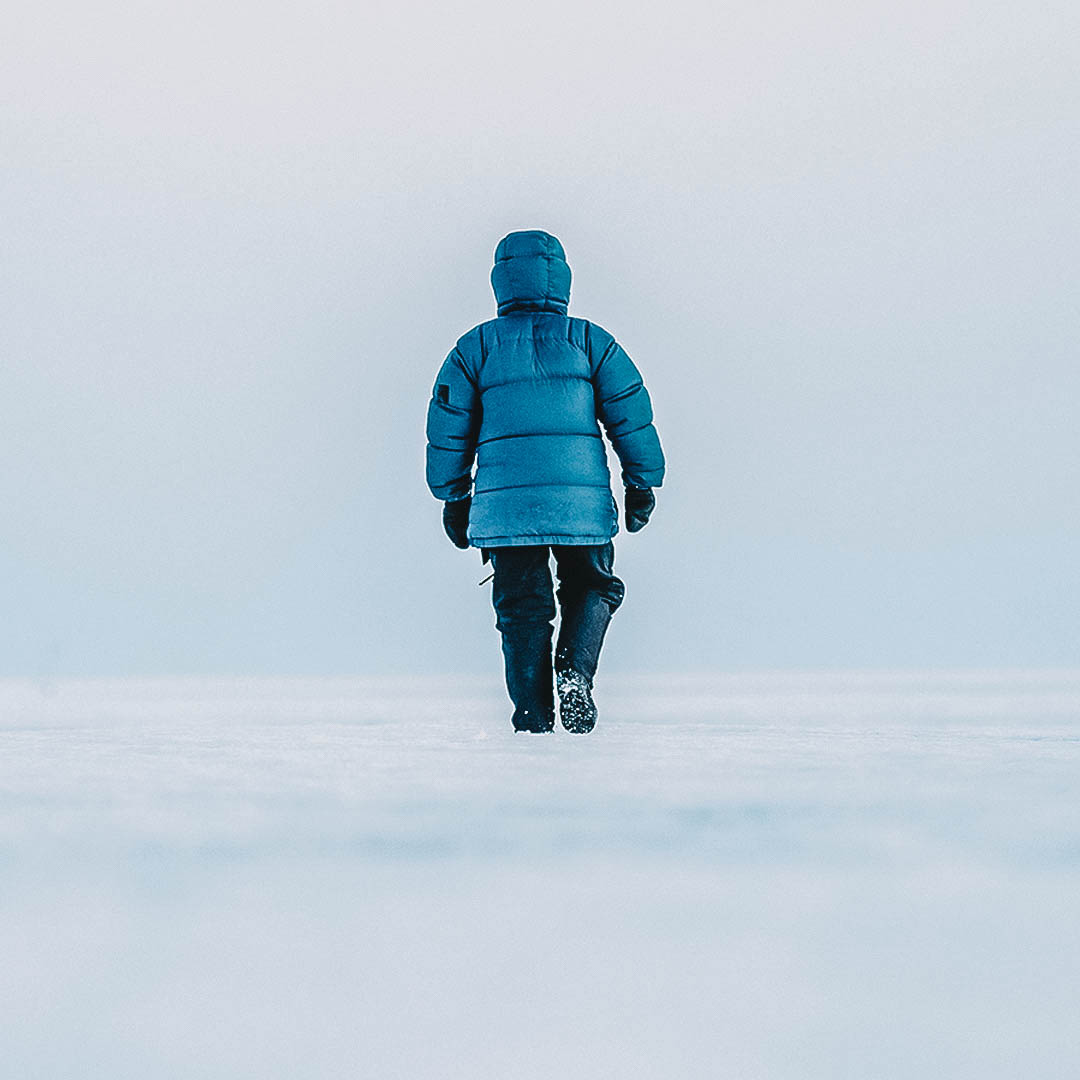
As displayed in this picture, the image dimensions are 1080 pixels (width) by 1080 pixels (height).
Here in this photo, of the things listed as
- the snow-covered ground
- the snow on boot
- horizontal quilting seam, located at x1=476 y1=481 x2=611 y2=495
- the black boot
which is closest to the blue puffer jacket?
horizontal quilting seam, located at x1=476 y1=481 x2=611 y2=495

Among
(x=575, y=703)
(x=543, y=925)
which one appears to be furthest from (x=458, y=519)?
(x=543, y=925)

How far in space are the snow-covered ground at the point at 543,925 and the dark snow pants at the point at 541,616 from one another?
148cm

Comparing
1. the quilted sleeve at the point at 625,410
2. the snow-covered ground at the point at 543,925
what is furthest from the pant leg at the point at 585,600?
the snow-covered ground at the point at 543,925

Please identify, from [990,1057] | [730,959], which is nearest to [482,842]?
[730,959]

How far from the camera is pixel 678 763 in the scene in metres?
2.79

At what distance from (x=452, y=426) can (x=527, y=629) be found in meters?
0.66

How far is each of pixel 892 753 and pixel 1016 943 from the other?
1922mm

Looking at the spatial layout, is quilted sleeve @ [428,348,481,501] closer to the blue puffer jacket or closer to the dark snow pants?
the blue puffer jacket

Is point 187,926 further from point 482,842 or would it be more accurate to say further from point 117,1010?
point 482,842

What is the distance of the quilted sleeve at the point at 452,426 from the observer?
4168 mm

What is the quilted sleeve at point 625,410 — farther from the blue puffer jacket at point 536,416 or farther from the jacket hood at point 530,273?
the jacket hood at point 530,273

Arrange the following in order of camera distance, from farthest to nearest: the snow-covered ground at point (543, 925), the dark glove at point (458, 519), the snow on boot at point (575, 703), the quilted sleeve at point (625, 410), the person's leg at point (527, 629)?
the dark glove at point (458, 519)
the quilted sleeve at point (625, 410)
the person's leg at point (527, 629)
the snow on boot at point (575, 703)
the snow-covered ground at point (543, 925)

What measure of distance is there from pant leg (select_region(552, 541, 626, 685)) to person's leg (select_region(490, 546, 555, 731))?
0.23ft

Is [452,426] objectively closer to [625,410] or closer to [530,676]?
[625,410]
